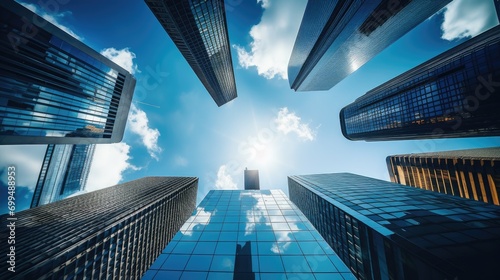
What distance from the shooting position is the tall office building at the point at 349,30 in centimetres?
8012

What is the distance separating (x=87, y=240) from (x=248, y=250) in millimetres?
49731

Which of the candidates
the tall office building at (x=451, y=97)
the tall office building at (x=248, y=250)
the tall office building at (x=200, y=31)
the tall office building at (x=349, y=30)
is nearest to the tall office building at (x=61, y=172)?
the tall office building at (x=200, y=31)

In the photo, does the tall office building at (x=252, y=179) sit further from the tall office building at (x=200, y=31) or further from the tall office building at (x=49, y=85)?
the tall office building at (x=49, y=85)

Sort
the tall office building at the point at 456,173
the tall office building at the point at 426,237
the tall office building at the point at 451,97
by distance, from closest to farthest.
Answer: the tall office building at the point at 426,237 → the tall office building at the point at 456,173 → the tall office building at the point at 451,97

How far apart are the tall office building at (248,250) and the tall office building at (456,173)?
2327 inches

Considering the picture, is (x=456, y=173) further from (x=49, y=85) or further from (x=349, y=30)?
(x=49, y=85)

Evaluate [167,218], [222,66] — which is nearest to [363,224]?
[167,218]

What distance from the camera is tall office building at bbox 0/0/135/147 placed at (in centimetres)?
2941

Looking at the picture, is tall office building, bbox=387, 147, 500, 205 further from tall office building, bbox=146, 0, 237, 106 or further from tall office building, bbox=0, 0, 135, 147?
tall office building, bbox=0, 0, 135, 147

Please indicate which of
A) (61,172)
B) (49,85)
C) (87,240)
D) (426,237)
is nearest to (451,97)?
(426,237)

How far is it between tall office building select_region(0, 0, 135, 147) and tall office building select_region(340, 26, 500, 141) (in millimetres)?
98309

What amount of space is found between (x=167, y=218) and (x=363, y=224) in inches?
3772

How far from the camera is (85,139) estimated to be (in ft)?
150

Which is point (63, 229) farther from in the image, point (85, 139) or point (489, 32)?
point (489, 32)
